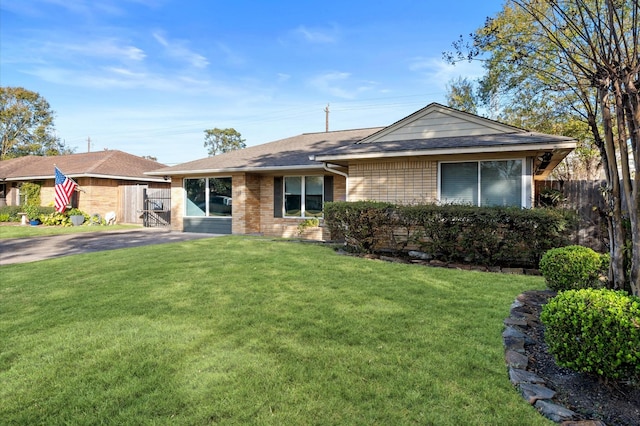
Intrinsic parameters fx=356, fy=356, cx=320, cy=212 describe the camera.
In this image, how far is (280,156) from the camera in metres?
14.5

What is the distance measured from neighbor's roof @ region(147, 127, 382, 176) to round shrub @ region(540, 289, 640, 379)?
394 inches

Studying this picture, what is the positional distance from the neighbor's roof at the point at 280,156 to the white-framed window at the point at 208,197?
25.8 inches

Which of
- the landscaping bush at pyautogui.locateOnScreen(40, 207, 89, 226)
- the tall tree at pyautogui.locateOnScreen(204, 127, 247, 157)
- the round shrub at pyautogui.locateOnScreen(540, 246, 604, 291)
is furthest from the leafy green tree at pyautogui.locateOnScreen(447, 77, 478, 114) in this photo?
the tall tree at pyautogui.locateOnScreen(204, 127, 247, 157)

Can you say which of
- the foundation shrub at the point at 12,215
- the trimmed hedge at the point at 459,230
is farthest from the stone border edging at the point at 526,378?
the foundation shrub at the point at 12,215

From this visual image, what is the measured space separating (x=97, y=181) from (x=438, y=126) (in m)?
19.1

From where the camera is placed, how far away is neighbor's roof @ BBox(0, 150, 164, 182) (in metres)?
20.6

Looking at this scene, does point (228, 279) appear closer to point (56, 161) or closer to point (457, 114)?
point (457, 114)

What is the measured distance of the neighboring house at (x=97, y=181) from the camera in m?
20.3

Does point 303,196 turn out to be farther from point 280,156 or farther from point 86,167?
point 86,167

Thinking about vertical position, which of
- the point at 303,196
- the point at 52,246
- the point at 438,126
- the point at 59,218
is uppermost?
the point at 438,126

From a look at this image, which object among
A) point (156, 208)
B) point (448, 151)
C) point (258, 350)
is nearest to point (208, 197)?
point (156, 208)

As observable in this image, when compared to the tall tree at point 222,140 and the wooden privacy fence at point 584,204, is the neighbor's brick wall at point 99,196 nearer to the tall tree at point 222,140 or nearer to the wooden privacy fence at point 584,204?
the wooden privacy fence at point 584,204

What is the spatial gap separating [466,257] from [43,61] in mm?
22574

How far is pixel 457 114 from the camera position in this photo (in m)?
10.5
